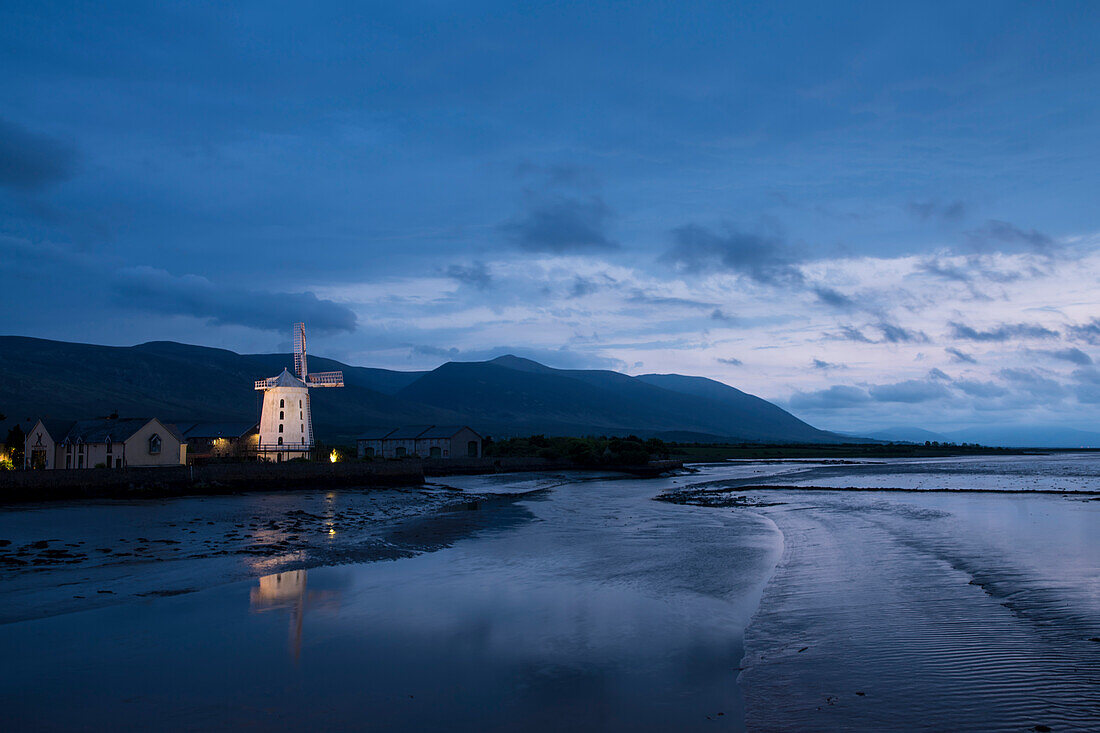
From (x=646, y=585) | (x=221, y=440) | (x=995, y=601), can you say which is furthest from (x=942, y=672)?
(x=221, y=440)

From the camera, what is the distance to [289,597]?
55.3 feet

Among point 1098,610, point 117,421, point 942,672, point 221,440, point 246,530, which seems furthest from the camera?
point 221,440

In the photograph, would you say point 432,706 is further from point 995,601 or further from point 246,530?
point 246,530

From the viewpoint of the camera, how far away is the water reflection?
1483cm

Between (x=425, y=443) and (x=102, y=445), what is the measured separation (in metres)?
38.4

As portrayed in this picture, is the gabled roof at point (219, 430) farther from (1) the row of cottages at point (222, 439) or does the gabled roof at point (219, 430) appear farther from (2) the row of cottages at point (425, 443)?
(2) the row of cottages at point (425, 443)

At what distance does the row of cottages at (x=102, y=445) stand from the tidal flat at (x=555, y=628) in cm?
3054

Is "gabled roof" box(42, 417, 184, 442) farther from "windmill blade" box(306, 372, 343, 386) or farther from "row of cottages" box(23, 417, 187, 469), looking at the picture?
"windmill blade" box(306, 372, 343, 386)

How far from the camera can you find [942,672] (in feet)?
34.3

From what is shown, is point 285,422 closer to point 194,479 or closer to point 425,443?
point 425,443

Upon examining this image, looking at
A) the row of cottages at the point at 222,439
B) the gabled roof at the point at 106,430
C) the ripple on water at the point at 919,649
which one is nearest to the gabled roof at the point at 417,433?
the row of cottages at the point at 222,439

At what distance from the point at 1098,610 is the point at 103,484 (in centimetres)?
4949

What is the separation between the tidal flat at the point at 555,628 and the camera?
31.3 ft

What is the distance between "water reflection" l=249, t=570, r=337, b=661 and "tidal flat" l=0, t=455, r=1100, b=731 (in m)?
0.08
